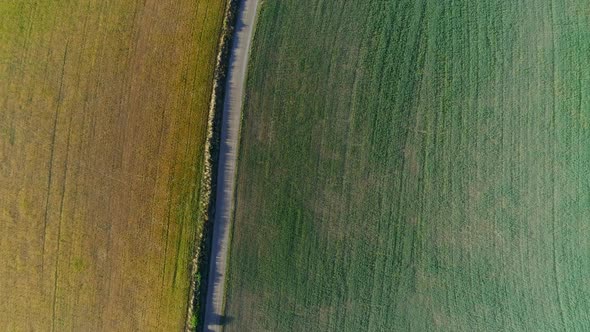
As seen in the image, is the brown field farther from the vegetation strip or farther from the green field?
the green field

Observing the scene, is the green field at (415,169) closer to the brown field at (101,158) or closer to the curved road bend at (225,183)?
the curved road bend at (225,183)

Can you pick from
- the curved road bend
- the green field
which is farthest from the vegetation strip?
the green field

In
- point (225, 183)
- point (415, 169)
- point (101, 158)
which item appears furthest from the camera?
point (101, 158)

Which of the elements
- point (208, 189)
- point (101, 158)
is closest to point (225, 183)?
point (208, 189)

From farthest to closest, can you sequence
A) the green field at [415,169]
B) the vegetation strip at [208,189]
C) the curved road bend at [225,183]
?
the curved road bend at [225,183]
the vegetation strip at [208,189]
the green field at [415,169]

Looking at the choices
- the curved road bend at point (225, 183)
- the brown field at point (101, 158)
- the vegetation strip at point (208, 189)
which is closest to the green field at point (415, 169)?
the curved road bend at point (225, 183)

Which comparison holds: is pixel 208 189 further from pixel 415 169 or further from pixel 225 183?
pixel 415 169
